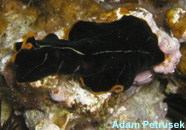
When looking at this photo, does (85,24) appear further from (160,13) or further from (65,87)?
(160,13)

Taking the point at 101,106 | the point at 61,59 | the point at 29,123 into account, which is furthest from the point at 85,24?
the point at 29,123

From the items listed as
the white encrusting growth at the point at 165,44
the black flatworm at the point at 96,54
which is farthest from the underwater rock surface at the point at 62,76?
the black flatworm at the point at 96,54

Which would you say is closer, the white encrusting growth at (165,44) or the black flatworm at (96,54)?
the black flatworm at (96,54)

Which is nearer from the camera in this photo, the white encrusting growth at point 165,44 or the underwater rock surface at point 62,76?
the underwater rock surface at point 62,76

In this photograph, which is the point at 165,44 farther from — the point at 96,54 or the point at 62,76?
the point at 62,76

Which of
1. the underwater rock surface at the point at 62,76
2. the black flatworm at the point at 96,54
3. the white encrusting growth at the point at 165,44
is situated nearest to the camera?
the black flatworm at the point at 96,54

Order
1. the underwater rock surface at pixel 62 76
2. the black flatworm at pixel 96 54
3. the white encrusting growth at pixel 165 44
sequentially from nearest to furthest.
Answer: the black flatworm at pixel 96 54
the underwater rock surface at pixel 62 76
the white encrusting growth at pixel 165 44

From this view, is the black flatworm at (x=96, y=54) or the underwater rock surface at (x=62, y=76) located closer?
the black flatworm at (x=96, y=54)

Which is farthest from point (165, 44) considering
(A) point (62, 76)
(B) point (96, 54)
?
(A) point (62, 76)

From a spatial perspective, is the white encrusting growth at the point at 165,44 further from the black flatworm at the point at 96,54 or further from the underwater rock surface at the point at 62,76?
the black flatworm at the point at 96,54
